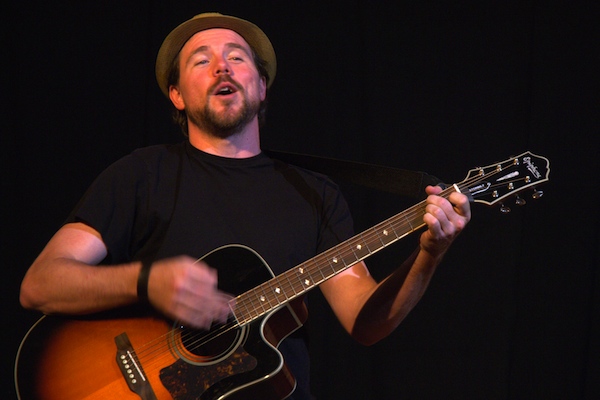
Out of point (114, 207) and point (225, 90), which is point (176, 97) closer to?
point (225, 90)

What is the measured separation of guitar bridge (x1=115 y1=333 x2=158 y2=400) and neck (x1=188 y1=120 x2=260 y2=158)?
0.76m

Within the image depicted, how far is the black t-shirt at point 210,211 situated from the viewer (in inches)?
78.9

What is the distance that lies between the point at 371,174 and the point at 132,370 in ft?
3.37

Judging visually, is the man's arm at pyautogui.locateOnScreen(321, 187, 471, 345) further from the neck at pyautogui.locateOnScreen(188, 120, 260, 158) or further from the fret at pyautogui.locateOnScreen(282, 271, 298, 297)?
the neck at pyautogui.locateOnScreen(188, 120, 260, 158)

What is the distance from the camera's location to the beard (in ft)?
7.47

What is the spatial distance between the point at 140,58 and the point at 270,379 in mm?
1755

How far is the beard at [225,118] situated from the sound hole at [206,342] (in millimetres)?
753

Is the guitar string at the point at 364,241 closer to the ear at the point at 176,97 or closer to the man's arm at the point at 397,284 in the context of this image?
the man's arm at the point at 397,284

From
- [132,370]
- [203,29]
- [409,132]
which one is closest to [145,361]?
[132,370]

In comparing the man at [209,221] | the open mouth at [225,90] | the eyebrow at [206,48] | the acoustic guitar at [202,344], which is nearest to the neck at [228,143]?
the man at [209,221]

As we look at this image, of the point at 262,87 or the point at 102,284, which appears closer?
the point at 102,284

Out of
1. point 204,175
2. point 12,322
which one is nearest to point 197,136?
point 204,175

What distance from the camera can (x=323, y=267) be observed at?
76.6 inches

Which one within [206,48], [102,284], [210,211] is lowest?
[102,284]
